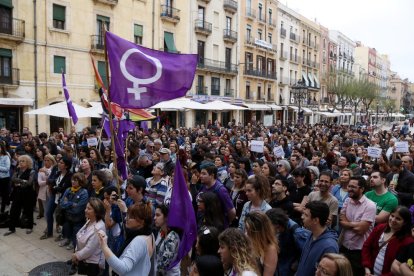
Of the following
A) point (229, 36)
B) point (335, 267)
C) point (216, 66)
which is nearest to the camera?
point (335, 267)

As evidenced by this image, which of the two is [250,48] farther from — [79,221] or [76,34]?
[79,221]

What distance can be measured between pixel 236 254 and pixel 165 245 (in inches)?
43.9

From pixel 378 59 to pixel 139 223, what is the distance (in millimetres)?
98052

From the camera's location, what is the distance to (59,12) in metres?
20.9

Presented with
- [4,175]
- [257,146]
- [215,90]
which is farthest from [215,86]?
[4,175]

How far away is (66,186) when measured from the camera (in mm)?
6383

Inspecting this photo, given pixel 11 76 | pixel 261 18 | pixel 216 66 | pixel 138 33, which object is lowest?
pixel 11 76

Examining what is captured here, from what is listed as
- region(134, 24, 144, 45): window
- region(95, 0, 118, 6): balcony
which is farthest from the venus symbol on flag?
region(134, 24, 144, 45): window

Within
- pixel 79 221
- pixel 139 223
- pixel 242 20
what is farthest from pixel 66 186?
pixel 242 20

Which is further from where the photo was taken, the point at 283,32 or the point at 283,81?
the point at 283,81

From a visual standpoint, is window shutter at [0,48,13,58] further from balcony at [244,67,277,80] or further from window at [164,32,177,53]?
balcony at [244,67,277,80]

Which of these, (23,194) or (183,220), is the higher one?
(183,220)

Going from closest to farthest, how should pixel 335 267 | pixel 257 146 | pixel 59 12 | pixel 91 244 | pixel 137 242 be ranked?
pixel 335 267
pixel 137 242
pixel 91 244
pixel 257 146
pixel 59 12

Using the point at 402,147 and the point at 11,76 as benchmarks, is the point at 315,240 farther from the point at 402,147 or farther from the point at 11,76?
the point at 11,76
